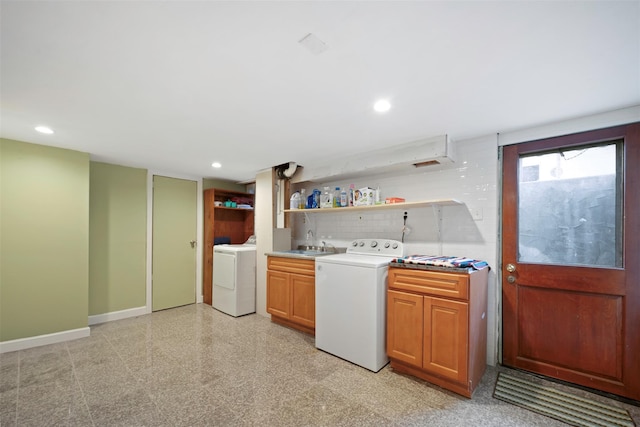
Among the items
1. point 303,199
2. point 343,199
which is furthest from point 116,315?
point 343,199

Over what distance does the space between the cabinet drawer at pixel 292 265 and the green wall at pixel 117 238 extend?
1.99 meters

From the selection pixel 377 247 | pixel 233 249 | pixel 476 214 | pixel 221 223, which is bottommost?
pixel 233 249

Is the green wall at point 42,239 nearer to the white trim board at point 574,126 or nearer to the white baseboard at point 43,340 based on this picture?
the white baseboard at point 43,340

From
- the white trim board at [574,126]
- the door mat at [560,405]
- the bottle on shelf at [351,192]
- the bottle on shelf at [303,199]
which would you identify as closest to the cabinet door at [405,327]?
the door mat at [560,405]

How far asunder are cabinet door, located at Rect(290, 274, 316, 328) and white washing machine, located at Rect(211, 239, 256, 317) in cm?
94

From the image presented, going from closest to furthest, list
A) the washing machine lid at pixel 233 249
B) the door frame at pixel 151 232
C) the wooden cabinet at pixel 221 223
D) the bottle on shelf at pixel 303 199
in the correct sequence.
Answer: the bottle on shelf at pixel 303 199, the washing machine lid at pixel 233 249, the door frame at pixel 151 232, the wooden cabinet at pixel 221 223

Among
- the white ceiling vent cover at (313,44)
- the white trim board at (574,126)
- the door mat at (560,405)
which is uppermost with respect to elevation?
the white ceiling vent cover at (313,44)

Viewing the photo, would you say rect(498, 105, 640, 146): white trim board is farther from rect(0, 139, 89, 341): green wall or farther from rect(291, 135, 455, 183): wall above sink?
rect(0, 139, 89, 341): green wall

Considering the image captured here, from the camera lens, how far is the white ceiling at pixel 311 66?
1120mm

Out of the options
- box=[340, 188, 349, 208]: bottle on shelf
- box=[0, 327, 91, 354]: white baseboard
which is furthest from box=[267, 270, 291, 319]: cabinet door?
box=[0, 327, 91, 354]: white baseboard

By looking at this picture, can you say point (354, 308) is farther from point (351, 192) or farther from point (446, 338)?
point (351, 192)

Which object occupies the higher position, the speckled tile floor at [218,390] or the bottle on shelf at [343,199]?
the bottle on shelf at [343,199]

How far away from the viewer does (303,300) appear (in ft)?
10.6

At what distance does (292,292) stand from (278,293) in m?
0.28
